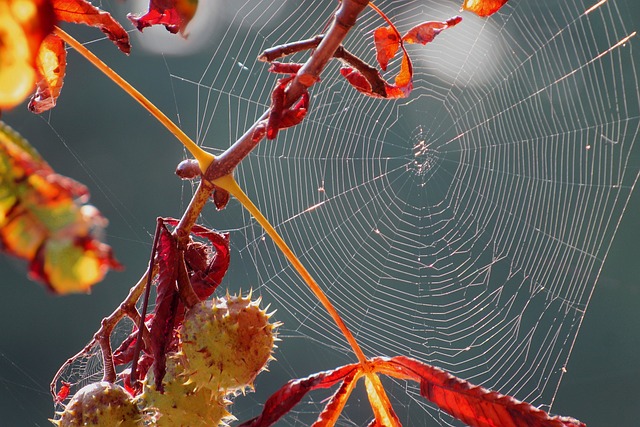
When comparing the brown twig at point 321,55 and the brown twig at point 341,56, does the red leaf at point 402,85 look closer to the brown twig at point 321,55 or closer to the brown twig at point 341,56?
the brown twig at point 341,56

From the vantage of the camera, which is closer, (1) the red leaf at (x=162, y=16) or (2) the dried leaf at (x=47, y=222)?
(2) the dried leaf at (x=47, y=222)

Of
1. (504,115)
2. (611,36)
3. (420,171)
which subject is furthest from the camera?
(611,36)

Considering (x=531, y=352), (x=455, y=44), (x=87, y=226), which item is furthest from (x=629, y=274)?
(x=87, y=226)

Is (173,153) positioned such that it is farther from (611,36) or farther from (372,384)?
(372,384)

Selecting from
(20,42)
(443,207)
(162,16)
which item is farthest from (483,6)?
(443,207)

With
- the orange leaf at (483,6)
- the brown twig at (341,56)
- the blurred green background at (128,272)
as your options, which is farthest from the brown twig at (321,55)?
the blurred green background at (128,272)
